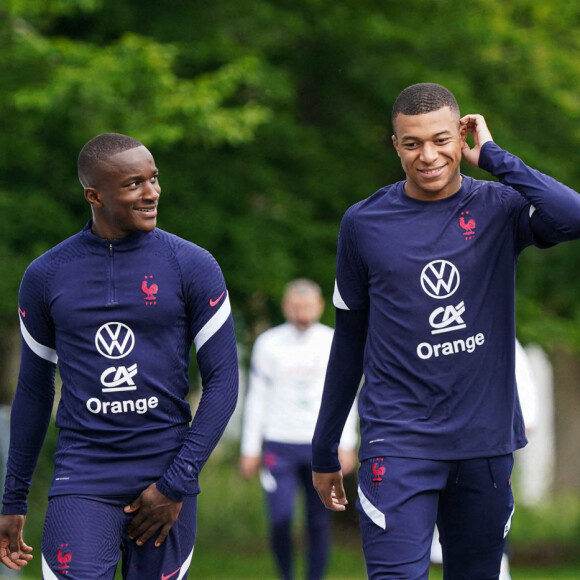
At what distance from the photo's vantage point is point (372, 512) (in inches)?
188

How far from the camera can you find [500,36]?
46.9 feet

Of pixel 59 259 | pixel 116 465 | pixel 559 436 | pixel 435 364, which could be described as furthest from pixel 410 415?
pixel 559 436

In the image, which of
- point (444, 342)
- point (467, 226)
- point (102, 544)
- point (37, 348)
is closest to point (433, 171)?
point (467, 226)

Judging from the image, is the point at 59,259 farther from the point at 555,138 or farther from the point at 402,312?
the point at 555,138

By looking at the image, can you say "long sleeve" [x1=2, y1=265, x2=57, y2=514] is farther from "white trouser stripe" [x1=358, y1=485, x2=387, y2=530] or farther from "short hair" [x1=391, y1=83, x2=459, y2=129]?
"short hair" [x1=391, y1=83, x2=459, y2=129]

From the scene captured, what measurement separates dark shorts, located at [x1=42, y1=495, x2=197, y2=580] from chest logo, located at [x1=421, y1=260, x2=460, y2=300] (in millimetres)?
1221

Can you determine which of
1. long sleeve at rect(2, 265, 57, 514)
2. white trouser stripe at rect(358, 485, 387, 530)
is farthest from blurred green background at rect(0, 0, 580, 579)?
white trouser stripe at rect(358, 485, 387, 530)

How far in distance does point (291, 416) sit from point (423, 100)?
5.91 metres

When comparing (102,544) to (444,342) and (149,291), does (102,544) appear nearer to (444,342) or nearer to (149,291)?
(149,291)

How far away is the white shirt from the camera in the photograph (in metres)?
10.4

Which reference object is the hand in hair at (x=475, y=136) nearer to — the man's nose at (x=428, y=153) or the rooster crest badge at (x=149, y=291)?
the man's nose at (x=428, y=153)

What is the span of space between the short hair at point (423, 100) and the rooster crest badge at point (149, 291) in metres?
1.08

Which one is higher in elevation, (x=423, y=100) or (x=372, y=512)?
(x=423, y=100)

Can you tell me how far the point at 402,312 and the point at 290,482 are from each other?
5776mm
